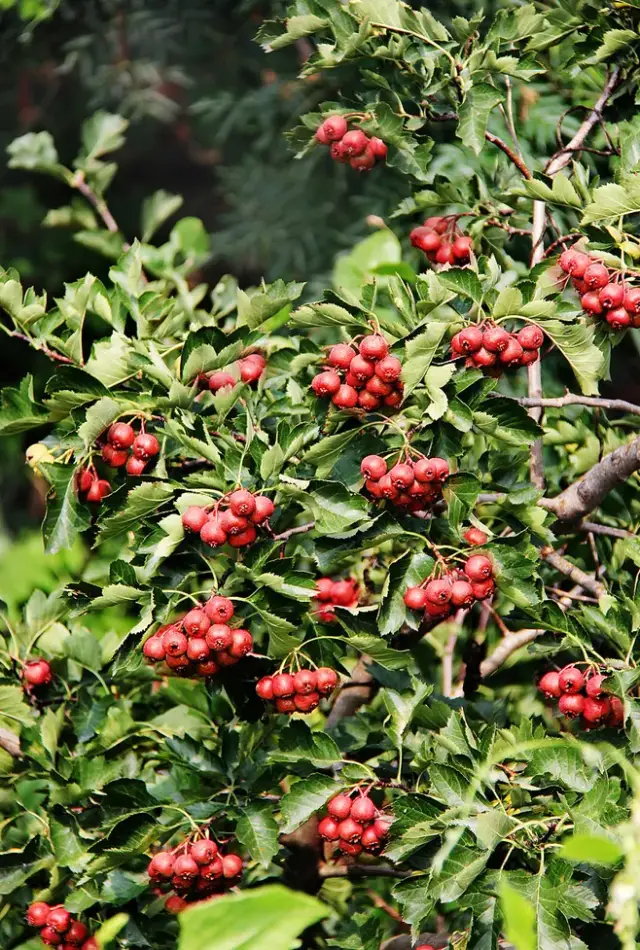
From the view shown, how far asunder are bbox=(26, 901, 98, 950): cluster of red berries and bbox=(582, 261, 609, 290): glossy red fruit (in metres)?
0.91

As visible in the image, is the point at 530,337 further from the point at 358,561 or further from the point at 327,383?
the point at 358,561

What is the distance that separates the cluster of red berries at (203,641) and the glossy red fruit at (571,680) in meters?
0.34

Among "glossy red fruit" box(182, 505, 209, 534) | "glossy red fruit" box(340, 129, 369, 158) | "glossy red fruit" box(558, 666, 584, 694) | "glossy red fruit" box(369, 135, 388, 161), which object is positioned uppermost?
"glossy red fruit" box(340, 129, 369, 158)

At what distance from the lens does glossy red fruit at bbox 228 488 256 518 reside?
45.6 inches

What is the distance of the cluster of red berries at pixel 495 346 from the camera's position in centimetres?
120

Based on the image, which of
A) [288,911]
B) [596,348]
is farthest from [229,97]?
[288,911]

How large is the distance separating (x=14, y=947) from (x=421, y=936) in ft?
1.63

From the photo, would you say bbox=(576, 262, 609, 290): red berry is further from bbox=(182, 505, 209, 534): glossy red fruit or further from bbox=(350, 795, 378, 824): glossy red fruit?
Answer: bbox=(350, 795, 378, 824): glossy red fruit

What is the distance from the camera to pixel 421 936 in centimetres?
141

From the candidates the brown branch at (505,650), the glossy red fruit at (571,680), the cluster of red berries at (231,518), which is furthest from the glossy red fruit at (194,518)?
the brown branch at (505,650)

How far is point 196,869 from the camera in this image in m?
1.24

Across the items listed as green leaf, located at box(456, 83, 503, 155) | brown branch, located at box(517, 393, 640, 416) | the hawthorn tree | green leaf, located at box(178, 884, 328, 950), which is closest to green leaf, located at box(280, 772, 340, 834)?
the hawthorn tree

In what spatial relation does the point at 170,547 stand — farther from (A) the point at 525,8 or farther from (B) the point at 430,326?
(A) the point at 525,8

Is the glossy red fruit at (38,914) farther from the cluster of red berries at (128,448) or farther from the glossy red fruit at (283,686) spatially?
the cluster of red berries at (128,448)
